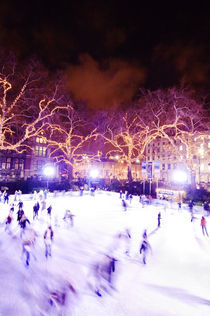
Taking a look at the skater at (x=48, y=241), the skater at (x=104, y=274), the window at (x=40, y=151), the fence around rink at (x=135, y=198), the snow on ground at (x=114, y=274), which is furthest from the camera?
the window at (x=40, y=151)

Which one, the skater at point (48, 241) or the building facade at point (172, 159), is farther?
the building facade at point (172, 159)

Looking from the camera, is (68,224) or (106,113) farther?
(106,113)

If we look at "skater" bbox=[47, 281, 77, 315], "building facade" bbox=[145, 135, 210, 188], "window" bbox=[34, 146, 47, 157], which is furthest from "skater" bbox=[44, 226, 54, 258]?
"building facade" bbox=[145, 135, 210, 188]

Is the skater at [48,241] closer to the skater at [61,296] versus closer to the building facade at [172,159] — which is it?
the skater at [61,296]

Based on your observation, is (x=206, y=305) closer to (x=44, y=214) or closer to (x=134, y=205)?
(x=44, y=214)

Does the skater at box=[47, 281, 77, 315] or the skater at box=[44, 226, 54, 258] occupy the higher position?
the skater at box=[44, 226, 54, 258]

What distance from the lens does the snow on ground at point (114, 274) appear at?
5848 mm

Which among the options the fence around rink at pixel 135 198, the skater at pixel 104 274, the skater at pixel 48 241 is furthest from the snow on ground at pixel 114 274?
the fence around rink at pixel 135 198

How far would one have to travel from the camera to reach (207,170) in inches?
2025

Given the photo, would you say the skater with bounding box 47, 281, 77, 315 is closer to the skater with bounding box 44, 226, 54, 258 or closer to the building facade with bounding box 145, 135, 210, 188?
the skater with bounding box 44, 226, 54, 258

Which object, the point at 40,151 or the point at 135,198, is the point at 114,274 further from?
the point at 40,151

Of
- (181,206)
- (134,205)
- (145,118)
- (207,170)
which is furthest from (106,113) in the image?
(207,170)

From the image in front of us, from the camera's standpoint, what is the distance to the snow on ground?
230 inches

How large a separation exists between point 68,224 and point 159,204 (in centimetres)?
1216
